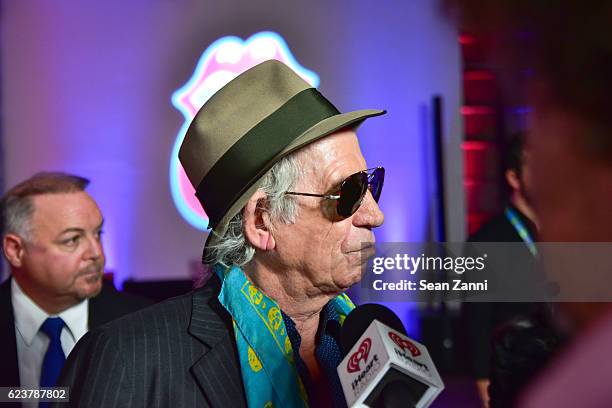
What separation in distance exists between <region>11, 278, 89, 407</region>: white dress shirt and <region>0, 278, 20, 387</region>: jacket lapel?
0.04 ft

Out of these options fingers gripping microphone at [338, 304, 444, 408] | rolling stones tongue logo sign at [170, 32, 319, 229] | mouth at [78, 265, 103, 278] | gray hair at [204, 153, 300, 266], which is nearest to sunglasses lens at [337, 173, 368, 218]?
gray hair at [204, 153, 300, 266]

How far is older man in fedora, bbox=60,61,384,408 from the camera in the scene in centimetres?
153

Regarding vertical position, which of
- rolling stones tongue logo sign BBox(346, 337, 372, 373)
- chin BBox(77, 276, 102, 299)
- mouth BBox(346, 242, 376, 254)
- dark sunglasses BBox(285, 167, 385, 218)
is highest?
dark sunglasses BBox(285, 167, 385, 218)

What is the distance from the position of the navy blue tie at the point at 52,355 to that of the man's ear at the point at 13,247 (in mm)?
343

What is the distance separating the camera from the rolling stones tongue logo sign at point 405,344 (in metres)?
1.17

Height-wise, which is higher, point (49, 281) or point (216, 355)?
point (216, 355)

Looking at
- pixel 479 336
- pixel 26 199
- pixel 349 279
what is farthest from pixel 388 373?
pixel 26 199

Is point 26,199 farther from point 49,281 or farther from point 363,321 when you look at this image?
point 363,321

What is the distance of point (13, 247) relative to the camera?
2744mm

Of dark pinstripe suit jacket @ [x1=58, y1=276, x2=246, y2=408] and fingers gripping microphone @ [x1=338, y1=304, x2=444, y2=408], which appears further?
dark pinstripe suit jacket @ [x1=58, y1=276, x2=246, y2=408]

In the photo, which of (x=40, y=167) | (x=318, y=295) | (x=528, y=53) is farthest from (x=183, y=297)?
(x=40, y=167)

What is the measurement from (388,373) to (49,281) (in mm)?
1818

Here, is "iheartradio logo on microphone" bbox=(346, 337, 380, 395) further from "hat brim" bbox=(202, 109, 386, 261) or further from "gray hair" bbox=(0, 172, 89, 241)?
"gray hair" bbox=(0, 172, 89, 241)

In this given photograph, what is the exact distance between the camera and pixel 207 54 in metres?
5.66
